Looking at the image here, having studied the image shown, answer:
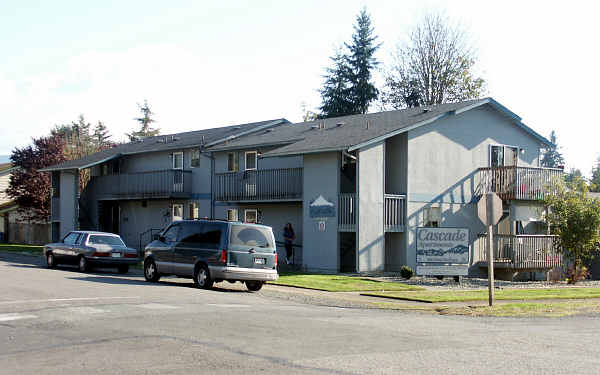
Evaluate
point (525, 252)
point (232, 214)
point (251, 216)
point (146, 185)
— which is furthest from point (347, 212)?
point (146, 185)

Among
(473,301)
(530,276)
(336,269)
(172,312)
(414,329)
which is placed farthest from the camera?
(530,276)

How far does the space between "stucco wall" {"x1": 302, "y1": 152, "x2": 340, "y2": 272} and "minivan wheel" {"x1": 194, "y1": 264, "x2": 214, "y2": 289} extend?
8.30 metres

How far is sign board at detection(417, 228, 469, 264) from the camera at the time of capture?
2516 cm

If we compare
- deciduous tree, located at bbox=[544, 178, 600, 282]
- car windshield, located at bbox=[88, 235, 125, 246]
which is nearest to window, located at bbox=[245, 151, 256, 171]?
car windshield, located at bbox=[88, 235, 125, 246]

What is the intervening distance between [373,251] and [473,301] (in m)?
8.60

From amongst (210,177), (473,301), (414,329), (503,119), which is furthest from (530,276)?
(414,329)

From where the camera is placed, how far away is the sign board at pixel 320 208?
28.5m

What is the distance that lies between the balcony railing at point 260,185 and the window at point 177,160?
5200 mm

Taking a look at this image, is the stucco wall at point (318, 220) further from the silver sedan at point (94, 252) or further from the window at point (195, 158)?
the window at point (195, 158)

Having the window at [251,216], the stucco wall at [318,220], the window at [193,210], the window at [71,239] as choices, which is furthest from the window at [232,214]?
the window at [71,239]

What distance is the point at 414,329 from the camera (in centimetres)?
1268

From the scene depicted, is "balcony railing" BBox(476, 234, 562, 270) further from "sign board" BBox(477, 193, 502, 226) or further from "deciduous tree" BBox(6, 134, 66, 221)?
"deciduous tree" BBox(6, 134, 66, 221)

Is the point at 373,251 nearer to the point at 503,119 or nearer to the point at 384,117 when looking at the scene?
the point at 384,117

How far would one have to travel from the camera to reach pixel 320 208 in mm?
28922
